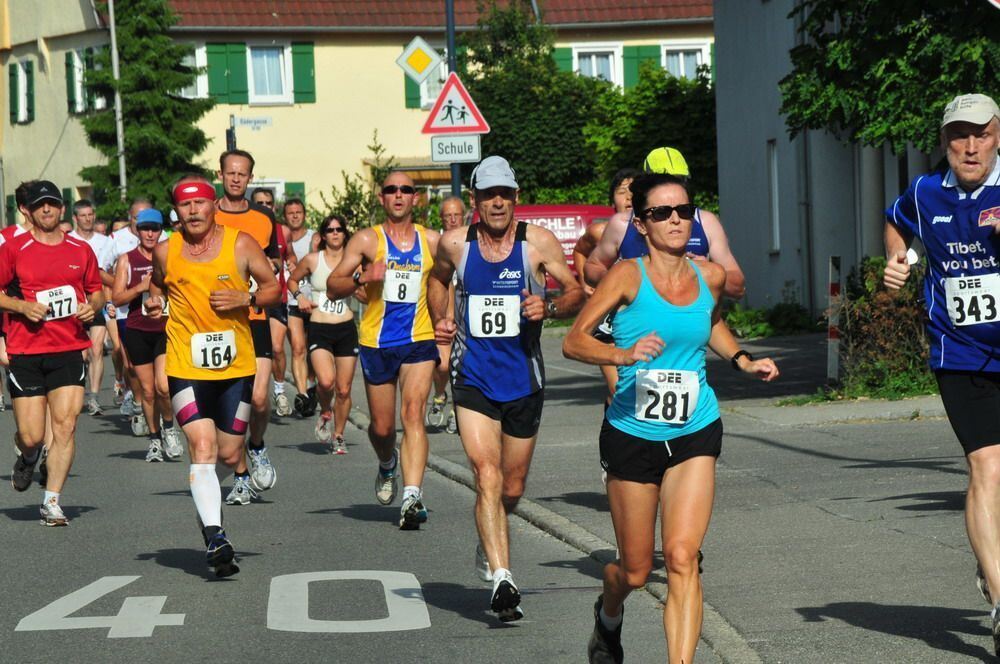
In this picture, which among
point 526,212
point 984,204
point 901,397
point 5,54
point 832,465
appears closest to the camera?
point 984,204

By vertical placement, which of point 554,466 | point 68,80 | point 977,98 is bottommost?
point 554,466

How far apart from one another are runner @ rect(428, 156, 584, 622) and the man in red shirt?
4077 millimetres

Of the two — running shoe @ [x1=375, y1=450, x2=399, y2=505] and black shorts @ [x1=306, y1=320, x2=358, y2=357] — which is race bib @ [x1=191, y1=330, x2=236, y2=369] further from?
black shorts @ [x1=306, y1=320, x2=358, y2=357]

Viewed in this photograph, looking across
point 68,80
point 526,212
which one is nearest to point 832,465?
point 526,212

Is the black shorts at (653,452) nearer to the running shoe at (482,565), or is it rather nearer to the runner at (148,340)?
the running shoe at (482,565)

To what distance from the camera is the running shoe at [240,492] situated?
12.3 metres

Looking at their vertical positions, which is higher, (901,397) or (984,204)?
(984,204)

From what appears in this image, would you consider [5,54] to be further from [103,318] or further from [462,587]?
[462,587]

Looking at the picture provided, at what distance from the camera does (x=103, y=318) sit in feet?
67.9

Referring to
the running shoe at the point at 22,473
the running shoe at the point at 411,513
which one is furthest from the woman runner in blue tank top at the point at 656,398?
the running shoe at the point at 22,473

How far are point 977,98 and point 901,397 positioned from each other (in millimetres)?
9596

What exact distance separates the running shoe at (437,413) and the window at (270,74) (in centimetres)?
3694

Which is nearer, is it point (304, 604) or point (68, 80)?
point (304, 604)

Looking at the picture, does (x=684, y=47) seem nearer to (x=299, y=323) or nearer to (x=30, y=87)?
(x=30, y=87)
